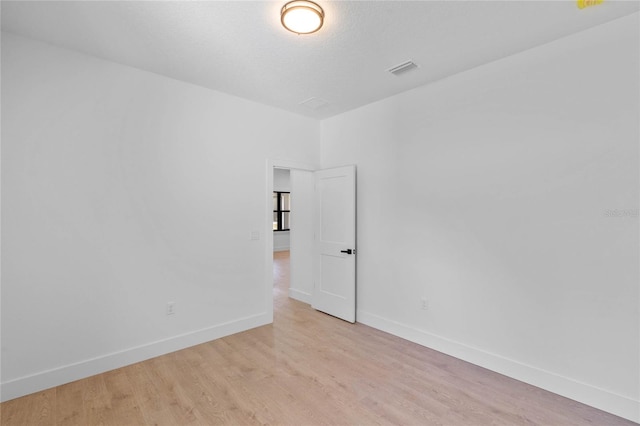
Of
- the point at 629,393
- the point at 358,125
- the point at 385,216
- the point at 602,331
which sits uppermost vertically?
the point at 358,125

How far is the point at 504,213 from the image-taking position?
2.75 metres

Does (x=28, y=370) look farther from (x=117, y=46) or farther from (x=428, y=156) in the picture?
(x=428, y=156)

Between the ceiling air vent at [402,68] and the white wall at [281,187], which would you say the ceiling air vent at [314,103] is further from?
the white wall at [281,187]

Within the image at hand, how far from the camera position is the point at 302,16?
2029 millimetres

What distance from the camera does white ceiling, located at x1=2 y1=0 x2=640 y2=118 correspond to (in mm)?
2066

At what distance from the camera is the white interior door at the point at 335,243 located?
3994mm

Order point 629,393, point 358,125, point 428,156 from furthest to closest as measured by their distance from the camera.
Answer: point 358,125 < point 428,156 < point 629,393

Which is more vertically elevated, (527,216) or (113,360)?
(527,216)

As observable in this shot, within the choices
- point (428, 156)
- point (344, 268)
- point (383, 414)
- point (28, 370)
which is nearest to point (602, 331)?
point (383, 414)

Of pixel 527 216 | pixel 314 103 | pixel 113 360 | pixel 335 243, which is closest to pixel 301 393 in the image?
pixel 113 360

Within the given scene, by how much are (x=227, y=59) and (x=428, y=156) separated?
7.56ft

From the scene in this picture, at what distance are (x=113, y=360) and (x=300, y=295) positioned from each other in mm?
2741

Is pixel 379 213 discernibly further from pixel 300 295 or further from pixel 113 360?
pixel 113 360

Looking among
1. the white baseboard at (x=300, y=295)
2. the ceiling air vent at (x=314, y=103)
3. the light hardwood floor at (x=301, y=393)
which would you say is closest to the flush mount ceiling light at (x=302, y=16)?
the ceiling air vent at (x=314, y=103)
